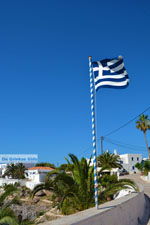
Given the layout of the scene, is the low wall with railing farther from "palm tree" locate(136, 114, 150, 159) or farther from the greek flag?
"palm tree" locate(136, 114, 150, 159)

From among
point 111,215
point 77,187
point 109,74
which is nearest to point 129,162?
point 77,187

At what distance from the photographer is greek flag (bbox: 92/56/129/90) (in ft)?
→ 28.0

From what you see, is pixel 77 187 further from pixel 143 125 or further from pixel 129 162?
pixel 129 162

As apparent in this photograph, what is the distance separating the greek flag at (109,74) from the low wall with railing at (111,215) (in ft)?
12.1

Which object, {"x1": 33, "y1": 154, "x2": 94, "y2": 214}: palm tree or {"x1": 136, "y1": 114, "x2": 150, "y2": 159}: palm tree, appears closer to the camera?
{"x1": 33, "y1": 154, "x2": 94, "y2": 214}: palm tree

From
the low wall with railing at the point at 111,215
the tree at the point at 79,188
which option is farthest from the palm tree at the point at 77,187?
the low wall with railing at the point at 111,215

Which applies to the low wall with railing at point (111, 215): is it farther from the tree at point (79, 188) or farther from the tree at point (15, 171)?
the tree at point (15, 171)

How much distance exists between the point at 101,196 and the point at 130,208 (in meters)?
5.39

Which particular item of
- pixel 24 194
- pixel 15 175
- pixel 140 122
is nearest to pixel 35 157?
pixel 15 175

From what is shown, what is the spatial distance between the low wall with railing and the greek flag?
12.1ft

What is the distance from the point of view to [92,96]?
8.25 m

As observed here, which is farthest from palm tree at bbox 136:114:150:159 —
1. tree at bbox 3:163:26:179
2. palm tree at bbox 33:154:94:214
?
palm tree at bbox 33:154:94:214

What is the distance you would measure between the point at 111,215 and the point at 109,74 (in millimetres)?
4417

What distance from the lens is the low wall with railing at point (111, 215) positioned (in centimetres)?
498
